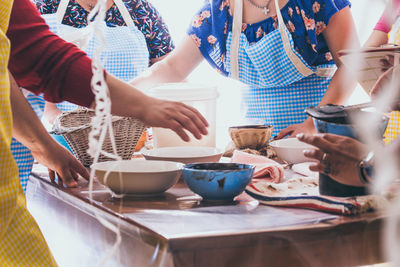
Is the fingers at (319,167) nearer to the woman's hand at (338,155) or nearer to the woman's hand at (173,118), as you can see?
the woman's hand at (338,155)

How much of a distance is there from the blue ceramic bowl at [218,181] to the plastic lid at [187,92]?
639mm

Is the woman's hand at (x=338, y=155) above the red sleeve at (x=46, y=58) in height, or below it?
below

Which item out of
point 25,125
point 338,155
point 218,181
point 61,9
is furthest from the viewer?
point 61,9

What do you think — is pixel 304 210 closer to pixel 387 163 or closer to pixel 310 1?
pixel 387 163

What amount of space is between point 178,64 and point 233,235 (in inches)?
60.5

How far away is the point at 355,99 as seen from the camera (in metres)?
3.16

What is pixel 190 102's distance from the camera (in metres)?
1.56

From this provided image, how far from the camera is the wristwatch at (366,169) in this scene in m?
0.64

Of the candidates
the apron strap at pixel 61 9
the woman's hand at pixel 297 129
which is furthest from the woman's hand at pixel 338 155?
the apron strap at pixel 61 9

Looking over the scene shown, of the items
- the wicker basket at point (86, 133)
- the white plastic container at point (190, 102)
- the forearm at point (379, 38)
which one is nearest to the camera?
the wicker basket at point (86, 133)

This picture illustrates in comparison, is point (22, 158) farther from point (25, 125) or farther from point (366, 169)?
point (366, 169)

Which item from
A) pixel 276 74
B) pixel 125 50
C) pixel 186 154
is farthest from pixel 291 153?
pixel 125 50

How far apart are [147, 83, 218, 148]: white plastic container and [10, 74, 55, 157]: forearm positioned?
0.46 m

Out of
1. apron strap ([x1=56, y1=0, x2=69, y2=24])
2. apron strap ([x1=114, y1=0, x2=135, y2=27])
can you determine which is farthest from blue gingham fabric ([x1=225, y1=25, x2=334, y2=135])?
apron strap ([x1=56, y1=0, x2=69, y2=24])
